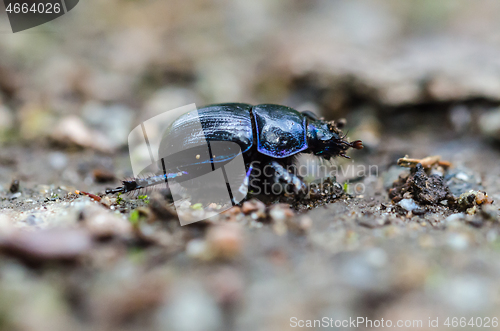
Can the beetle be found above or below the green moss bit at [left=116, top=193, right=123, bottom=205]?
above

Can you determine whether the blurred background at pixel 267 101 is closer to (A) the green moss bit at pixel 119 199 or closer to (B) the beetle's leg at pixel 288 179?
(B) the beetle's leg at pixel 288 179

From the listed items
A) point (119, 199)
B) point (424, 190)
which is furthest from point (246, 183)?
point (424, 190)

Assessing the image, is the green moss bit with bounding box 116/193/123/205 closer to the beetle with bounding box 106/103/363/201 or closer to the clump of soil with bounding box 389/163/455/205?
the beetle with bounding box 106/103/363/201

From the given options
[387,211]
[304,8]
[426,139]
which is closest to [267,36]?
[304,8]

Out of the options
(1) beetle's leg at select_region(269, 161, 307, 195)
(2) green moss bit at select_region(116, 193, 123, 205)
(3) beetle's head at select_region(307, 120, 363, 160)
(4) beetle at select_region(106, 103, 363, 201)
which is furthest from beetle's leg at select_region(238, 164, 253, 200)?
(2) green moss bit at select_region(116, 193, 123, 205)

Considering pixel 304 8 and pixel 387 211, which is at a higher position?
pixel 304 8

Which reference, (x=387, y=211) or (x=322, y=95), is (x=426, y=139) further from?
(x=387, y=211)

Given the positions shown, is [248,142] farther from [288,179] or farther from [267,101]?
[267,101]

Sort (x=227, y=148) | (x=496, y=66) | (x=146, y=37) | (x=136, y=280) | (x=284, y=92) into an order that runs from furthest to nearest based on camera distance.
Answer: (x=146, y=37) < (x=284, y=92) < (x=496, y=66) < (x=227, y=148) < (x=136, y=280)
